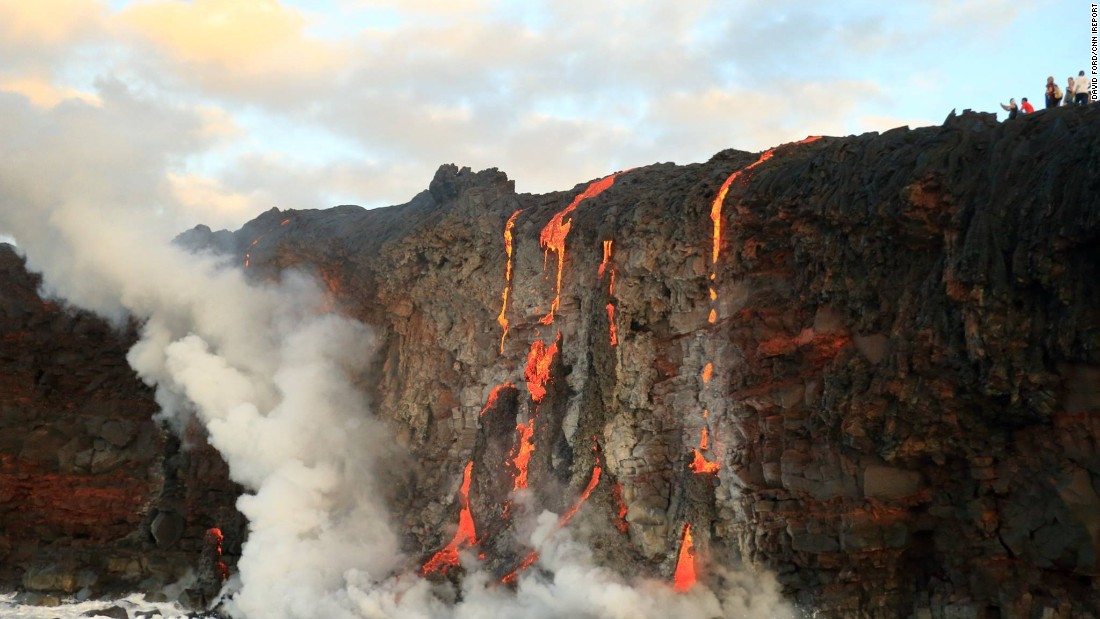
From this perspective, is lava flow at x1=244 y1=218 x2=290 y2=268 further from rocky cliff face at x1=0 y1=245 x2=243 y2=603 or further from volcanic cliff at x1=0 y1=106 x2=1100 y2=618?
rocky cliff face at x1=0 y1=245 x2=243 y2=603

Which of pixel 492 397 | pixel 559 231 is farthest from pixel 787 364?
pixel 492 397

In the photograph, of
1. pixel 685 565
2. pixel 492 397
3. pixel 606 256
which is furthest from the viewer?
pixel 492 397

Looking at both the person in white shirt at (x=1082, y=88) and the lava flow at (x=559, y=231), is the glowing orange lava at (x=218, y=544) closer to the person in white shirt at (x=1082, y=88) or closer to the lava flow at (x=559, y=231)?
the lava flow at (x=559, y=231)

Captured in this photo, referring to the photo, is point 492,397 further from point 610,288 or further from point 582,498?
point 610,288

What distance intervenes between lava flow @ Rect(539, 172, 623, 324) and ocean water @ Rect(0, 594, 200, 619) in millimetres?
15438

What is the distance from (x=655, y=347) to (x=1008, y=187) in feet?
35.7

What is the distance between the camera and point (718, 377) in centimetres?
2680

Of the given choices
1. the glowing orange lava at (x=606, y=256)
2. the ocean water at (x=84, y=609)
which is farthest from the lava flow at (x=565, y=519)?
the ocean water at (x=84, y=609)

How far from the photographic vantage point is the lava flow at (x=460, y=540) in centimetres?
3191

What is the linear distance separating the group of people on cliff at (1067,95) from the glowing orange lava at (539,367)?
14.2 m

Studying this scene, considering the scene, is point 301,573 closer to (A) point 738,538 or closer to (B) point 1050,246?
(A) point 738,538

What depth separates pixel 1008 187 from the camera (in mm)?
20016

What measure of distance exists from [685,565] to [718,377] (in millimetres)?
4637

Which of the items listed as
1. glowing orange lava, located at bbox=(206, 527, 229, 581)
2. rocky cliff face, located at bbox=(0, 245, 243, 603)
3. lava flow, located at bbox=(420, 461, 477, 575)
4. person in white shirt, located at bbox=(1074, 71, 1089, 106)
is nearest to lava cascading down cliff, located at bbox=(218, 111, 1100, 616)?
lava flow, located at bbox=(420, 461, 477, 575)
